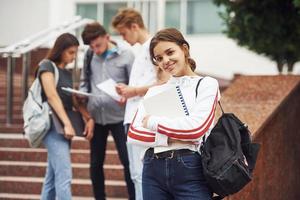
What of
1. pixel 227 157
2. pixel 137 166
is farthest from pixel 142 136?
pixel 137 166

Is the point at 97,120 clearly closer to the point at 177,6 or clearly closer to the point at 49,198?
the point at 49,198

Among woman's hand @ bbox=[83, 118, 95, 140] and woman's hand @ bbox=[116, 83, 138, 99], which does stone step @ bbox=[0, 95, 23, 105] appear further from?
woman's hand @ bbox=[116, 83, 138, 99]

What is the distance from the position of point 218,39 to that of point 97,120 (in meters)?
12.3

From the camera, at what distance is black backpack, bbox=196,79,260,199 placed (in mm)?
3621

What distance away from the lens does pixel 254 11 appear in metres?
7.65

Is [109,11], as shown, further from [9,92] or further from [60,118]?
[60,118]

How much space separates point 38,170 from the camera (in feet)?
26.2

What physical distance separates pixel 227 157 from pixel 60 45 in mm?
2559

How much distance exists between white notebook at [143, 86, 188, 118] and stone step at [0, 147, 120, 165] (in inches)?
164

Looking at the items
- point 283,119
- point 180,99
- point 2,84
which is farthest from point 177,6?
point 180,99

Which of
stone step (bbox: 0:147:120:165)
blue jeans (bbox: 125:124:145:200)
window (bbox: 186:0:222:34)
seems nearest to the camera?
blue jeans (bbox: 125:124:145:200)

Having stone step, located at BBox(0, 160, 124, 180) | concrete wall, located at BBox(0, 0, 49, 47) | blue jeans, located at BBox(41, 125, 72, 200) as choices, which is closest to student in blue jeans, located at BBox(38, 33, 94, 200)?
blue jeans, located at BBox(41, 125, 72, 200)

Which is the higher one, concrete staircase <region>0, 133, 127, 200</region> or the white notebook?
the white notebook

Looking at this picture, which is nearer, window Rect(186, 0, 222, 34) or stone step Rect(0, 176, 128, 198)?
stone step Rect(0, 176, 128, 198)
